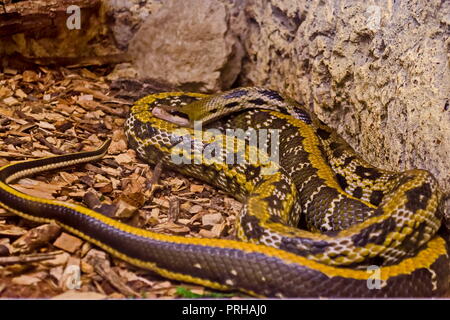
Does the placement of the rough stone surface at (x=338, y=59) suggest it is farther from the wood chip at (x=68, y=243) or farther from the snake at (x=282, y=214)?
the wood chip at (x=68, y=243)

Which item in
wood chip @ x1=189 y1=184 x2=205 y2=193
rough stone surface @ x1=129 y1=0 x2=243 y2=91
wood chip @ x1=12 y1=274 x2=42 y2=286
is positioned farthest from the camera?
rough stone surface @ x1=129 y1=0 x2=243 y2=91

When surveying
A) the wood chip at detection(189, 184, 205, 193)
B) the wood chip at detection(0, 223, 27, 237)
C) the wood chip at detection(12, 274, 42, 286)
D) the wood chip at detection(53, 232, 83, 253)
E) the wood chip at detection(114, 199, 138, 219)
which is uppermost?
the wood chip at detection(114, 199, 138, 219)

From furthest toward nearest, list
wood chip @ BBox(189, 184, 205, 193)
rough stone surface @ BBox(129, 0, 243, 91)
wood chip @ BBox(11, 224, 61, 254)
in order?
rough stone surface @ BBox(129, 0, 243, 91)
wood chip @ BBox(189, 184, 205, 193)
wood chip @ BBox(11, 224, 61, 254)

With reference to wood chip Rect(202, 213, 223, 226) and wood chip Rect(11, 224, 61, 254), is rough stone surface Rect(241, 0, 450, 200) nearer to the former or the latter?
wood chip Rect(202, 213, 223, 226)

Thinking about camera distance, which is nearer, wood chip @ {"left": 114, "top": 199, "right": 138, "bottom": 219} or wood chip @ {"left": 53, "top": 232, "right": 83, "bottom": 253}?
wood chip @ {"left": 53, "top": 232, "right": 83, "bottom": 253}

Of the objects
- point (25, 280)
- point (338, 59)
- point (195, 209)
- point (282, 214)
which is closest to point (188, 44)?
point (338, 59)

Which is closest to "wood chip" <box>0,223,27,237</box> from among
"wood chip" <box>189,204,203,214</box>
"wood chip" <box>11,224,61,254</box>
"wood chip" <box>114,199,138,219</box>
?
"wood chip" <box>11,224,61,254</box>
